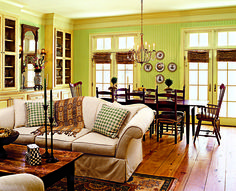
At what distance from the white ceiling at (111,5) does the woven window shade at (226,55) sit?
1.12 m

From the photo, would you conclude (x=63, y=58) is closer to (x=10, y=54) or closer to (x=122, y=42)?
(x=122, y=42)

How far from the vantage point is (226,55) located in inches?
270

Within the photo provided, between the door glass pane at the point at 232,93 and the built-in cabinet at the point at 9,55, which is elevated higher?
the built-in cabinet at the point at 9,55

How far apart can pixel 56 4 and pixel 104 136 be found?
4072 mm

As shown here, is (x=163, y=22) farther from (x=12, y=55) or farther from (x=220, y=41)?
(x=12, y=55)

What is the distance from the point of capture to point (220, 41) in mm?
6992

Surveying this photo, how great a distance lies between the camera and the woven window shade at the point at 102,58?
8023mm

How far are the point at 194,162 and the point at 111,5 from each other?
423cm

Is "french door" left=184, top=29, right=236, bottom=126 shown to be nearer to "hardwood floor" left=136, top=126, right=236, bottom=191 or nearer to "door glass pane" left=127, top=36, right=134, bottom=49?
"door glass pane" left=127, top=36, right=134, bottom=49

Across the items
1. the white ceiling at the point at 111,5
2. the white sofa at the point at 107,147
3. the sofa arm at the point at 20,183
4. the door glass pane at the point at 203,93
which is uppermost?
the white ceiling at the point at 111,5

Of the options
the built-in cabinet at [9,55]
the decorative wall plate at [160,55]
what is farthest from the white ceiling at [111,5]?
the decorative wall plate at [160,55]

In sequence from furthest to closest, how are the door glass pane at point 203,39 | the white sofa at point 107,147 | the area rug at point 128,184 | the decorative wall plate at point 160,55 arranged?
the decorative wall plate at point 160,55 < the door glass pane at point 203,39 < the white sofa at point 107,147 < the area rug at point 128,184

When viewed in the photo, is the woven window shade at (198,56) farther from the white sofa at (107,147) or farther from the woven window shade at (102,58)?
the white sofa at (107,147)

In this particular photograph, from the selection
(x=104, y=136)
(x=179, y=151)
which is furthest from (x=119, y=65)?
(x=104, y=136)
